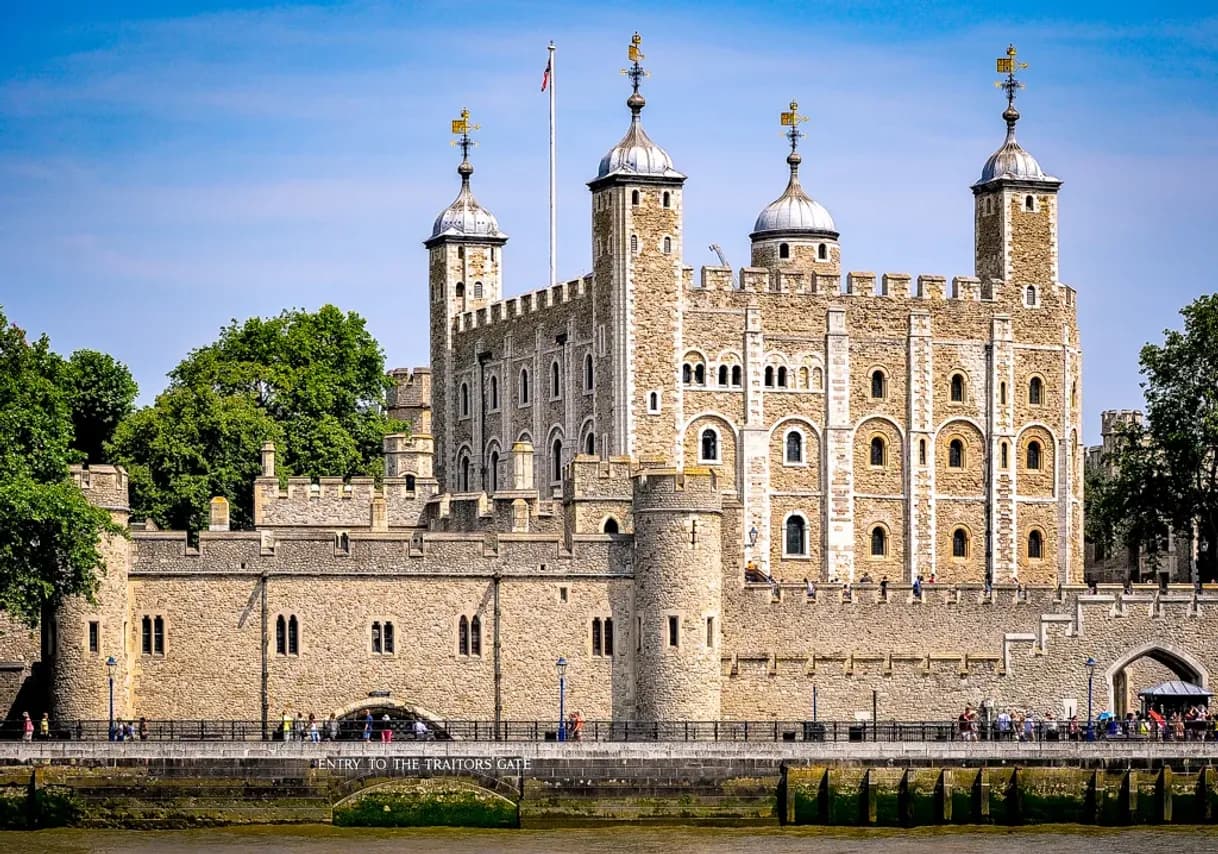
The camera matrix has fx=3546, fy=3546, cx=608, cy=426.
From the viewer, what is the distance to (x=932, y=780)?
70.4m

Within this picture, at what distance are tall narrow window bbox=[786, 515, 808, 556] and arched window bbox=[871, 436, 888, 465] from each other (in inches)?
113

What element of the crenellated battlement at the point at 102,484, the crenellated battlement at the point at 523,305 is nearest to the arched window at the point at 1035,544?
the crenellated battlement at the point at 523,305

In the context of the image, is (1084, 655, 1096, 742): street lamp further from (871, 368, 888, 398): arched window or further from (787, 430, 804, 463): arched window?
(871, 368, 888, 398): arched window

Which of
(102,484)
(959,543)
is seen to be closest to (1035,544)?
(959,543)

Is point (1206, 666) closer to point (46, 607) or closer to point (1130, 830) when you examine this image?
point (1130, 830)

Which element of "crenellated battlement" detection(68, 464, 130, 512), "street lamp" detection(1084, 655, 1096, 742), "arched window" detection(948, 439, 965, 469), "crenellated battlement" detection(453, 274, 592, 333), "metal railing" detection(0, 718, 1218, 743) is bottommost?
"metal railing" detection(0, 718, 1218, 743)

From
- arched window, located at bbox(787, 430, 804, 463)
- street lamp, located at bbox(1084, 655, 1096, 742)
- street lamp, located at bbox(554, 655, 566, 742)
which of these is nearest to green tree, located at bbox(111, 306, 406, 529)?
arched window, located at bbox(787, 430, 804, 463)

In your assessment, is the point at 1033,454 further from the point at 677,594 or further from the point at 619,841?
the point at 619,841

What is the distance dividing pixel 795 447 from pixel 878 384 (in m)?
3.06

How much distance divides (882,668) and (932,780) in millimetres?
8183

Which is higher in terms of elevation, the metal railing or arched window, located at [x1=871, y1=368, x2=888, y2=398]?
arched window, located at [x1=871, y1=368, x2=888, y2=398]

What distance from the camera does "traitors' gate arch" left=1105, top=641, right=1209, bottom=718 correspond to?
266ft

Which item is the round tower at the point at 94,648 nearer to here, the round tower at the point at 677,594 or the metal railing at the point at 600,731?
the metal railing at the point at 600,731

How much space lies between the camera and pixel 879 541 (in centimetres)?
9712
